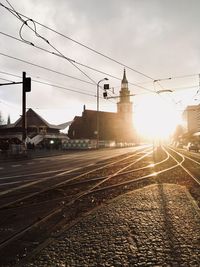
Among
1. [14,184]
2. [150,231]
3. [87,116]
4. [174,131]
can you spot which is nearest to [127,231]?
[150,231]

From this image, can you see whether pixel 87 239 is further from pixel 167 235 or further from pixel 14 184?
pixel 14 184

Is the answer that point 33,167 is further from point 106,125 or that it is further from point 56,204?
point 106,125

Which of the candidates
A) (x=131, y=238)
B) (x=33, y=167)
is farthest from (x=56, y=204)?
(x=33, y=167)

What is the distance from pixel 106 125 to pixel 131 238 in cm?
10623

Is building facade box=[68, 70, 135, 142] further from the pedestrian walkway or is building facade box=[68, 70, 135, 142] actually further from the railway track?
the pedestrian walkway

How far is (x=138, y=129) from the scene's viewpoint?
446 feet

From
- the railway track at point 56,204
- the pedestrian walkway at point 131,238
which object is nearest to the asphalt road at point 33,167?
the railway track at point 56,204

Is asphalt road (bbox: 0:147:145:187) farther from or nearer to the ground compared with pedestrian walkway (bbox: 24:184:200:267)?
farther from the ground

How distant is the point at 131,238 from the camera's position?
17.8 feet

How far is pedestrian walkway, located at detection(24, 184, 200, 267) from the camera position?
4.45 metres

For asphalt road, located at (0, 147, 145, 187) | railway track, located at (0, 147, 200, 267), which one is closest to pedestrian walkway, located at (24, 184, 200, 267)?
railway track, located at (0, 147, 200, 267)

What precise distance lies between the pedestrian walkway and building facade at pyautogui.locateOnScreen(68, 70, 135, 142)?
88781mm

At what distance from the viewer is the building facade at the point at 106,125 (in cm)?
10594

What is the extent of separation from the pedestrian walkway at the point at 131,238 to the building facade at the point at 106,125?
88781 mm
